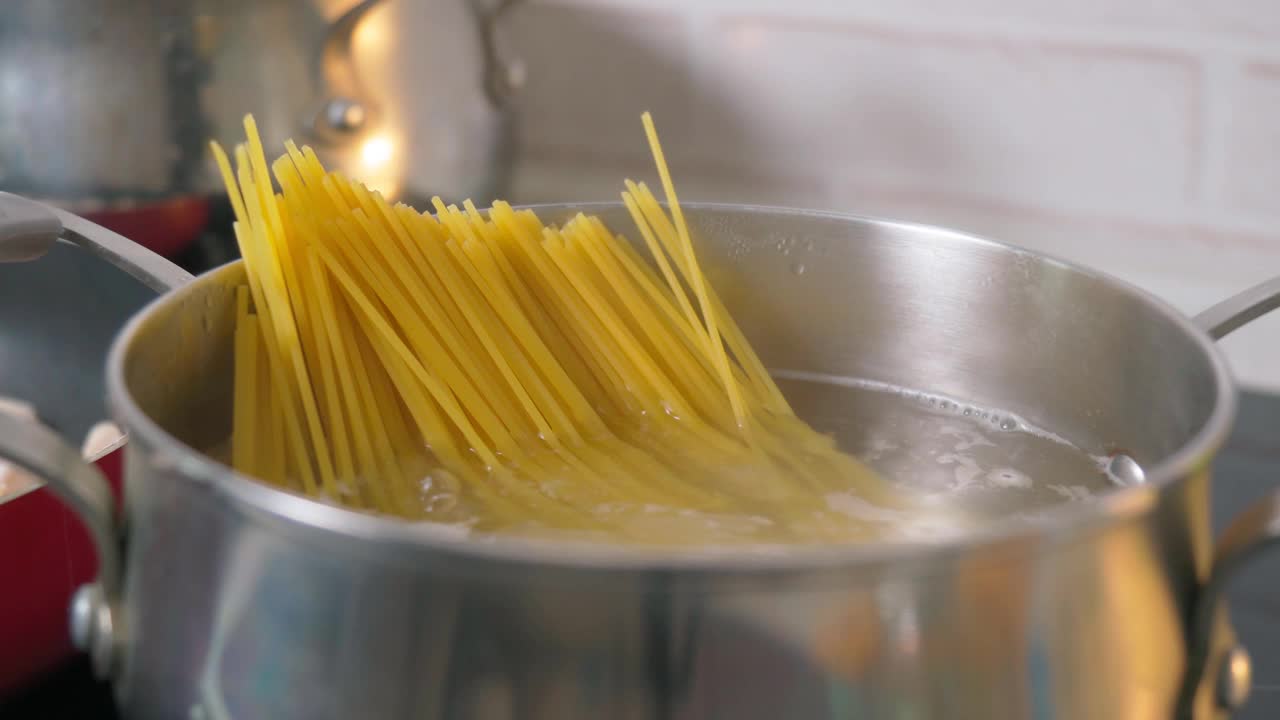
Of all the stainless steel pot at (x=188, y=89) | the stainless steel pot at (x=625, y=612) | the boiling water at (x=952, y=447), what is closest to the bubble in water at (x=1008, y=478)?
the boiling water at (x=952, y=447)

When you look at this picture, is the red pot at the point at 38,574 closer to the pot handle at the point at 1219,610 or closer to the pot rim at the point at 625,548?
the pot rim at the point at 625,548

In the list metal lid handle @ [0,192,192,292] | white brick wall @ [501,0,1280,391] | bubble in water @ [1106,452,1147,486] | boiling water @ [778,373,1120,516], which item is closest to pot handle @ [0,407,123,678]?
metal lid handle @ [0,192,192,292]

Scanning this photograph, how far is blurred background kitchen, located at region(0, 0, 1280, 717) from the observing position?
722 mm

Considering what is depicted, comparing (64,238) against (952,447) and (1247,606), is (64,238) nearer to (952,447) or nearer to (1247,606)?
(952,447)

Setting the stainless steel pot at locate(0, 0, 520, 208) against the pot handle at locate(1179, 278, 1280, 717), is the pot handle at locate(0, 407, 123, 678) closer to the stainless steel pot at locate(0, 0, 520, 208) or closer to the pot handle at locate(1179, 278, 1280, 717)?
the pot handle at locate(1179, 278, 1280, 717)

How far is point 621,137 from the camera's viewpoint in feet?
3.33

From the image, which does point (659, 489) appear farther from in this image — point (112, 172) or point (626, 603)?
point (112, 172)

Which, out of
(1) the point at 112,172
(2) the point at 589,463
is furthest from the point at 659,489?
(1) the point at 112,172

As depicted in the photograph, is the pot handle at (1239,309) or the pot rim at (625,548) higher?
the pot rim at (625,548)

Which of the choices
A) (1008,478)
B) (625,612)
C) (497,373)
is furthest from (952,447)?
(625,612)

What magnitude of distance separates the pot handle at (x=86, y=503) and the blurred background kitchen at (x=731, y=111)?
1.30 ft

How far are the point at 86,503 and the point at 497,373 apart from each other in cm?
19

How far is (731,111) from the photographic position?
3.21ft

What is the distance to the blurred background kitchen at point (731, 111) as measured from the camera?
2.37 feet
